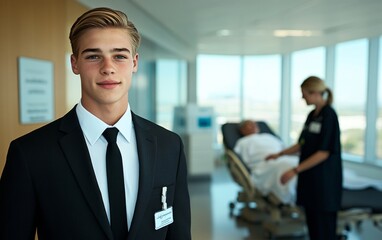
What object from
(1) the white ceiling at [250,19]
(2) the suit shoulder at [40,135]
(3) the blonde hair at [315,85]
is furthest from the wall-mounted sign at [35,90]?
(3) the blonde hair at [315,85]

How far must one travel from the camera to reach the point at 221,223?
409cm

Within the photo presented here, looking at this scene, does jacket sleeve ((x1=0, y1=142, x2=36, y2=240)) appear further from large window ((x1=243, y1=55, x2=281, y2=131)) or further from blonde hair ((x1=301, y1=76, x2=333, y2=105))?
large window ((x1=243, y1=55, x2=281, y2=131))

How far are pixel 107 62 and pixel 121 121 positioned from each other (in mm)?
174

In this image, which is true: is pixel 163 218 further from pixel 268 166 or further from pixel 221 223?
pixel 221 223

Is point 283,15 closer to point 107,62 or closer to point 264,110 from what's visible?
point 107,62

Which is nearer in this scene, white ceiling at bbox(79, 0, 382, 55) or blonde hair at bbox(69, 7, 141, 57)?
blonde hair at bbox(69, 7, 141, 57)

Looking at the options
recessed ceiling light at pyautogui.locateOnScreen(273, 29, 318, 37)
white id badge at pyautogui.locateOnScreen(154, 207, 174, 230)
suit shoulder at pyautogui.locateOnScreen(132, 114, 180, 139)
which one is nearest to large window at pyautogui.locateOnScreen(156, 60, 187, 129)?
recessed ceiling light at pyautogui.locateOnScreen(273, 29, 318, 37)

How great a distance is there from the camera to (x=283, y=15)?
392cm

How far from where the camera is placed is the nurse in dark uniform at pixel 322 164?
273cm

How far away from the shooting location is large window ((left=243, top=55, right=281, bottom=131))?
845 cm

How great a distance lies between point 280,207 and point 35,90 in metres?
2.55

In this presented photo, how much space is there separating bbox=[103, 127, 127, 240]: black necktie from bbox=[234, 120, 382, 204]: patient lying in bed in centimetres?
273

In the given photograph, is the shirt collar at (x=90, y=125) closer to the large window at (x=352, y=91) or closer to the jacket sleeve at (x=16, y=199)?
the jacket sleeve at (x=16, y=199)

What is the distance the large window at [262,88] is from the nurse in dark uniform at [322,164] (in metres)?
5.71
